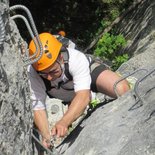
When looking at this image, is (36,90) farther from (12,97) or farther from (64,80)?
(12,97)

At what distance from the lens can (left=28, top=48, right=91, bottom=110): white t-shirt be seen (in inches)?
188

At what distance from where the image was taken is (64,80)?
502cm

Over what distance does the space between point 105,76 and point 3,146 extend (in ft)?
7.71

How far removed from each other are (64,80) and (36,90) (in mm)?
309

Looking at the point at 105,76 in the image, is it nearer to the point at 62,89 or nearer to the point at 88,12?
the point at 62,89

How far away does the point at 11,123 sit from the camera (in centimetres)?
313

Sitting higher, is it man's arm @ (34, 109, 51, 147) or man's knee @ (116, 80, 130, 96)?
man's knee @ (116, 80, 130, 96)

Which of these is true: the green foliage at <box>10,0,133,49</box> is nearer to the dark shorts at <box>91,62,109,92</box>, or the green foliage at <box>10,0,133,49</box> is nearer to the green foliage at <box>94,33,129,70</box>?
the green foliage at <box>94,33,129,70</box>

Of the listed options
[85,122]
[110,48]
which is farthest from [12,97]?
[110,48]

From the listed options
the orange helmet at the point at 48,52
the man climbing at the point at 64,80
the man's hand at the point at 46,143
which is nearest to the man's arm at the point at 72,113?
the man climbing at the point at 64,80

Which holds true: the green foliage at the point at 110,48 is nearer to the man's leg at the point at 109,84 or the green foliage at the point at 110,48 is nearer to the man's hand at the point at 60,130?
the man's leg at the point at 109,84

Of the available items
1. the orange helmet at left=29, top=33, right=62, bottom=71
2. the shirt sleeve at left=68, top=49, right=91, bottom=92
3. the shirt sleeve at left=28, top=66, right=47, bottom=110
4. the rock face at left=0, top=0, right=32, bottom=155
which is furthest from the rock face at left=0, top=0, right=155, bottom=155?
the orange helmet at left=29, top=33, right=62, bottom=71

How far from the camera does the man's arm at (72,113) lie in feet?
14.4

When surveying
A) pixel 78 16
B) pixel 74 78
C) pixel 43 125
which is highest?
pixel 74 78
